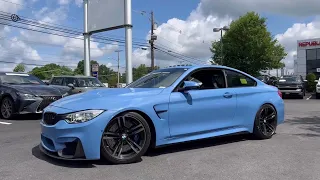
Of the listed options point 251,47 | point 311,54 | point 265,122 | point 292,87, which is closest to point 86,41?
point 292,87

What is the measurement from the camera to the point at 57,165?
15.4ft

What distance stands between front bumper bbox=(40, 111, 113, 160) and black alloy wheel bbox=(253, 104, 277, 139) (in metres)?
3.09

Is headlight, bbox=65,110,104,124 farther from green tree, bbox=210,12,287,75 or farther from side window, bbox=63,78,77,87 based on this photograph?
green tree, bbox=210,12,287,75

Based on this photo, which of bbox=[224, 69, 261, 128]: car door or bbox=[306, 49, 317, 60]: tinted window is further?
bbox=[306, 49, 317, 60]: tinted window

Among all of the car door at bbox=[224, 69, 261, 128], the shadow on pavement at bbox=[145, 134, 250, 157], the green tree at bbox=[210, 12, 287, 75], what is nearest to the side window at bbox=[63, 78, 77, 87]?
the shadow on pavement at bbox=[145, 134, 250, 157]

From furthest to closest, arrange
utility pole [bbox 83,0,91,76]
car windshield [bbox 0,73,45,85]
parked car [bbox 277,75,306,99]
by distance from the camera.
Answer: utility pole [bbox 83,0,91,76] → parked car [bbox 277,75,306,99] → car windshield [bbox 0,73,45,85]

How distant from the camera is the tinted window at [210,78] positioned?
19.6 ft

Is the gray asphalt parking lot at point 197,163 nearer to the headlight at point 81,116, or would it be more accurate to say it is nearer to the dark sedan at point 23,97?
the headlight at point 81,116

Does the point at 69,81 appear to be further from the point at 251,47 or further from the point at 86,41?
the point at 251,47

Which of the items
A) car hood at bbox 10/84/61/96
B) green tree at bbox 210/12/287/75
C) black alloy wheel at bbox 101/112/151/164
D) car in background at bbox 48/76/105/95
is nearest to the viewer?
black alloy wheel at bbox 101/112/151/164

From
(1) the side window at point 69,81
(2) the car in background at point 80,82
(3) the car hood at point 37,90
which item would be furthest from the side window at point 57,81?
(3) the car hood at point 37,90

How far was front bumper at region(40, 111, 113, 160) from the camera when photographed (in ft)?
14.6

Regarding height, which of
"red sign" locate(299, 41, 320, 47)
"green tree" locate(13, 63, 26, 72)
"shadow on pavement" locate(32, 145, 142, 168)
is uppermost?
"red sign" locate(299, 41, 320, 47)

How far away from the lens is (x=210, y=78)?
6.13 meters
